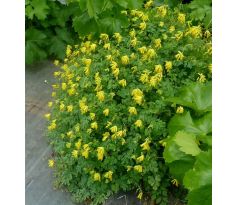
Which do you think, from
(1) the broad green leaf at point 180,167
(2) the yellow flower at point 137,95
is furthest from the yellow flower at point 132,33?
(1) the broad green leaf at point 180,167

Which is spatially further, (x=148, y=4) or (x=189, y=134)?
(x=148, y=4)

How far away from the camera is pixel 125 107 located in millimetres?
2553

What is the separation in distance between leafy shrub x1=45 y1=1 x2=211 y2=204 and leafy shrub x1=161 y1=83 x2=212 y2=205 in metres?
0.11

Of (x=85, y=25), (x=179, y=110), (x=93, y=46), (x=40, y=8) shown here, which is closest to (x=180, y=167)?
(x=179, y=110)

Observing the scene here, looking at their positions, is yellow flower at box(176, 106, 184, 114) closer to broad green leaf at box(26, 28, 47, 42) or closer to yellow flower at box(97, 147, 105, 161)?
yellow flower at box(97, 147, 105, 161)

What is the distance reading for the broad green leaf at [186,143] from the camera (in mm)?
2199

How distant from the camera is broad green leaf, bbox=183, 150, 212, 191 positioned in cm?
189

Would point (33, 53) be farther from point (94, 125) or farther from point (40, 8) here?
A: point (94, 125)

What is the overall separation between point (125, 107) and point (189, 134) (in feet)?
1.47

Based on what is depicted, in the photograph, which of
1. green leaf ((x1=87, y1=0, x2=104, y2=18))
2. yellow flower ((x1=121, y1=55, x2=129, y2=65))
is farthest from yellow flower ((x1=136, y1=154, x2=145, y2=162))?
green leaf ((x1=87, y1=0, x2=104, y2=18))

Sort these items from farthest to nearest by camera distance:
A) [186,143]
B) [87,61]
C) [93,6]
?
[87,61]
[186,143]
[93,6]

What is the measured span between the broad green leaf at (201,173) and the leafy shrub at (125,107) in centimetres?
47
